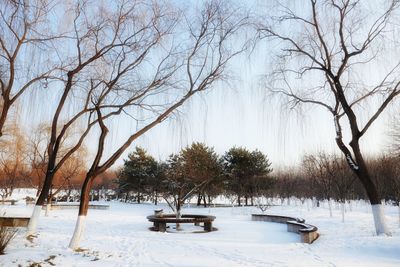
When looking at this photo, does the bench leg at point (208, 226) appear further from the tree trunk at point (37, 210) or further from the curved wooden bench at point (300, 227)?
the tree trunk at point (37, 210)

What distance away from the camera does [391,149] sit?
29.0 metres

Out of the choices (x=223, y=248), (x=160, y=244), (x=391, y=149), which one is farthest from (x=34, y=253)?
(x=391, y=149)

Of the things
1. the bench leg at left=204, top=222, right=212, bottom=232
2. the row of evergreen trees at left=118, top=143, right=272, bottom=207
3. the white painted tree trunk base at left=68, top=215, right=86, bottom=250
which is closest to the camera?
the white painted tree trunk base at left=68, top=215, right=86, bottom=250

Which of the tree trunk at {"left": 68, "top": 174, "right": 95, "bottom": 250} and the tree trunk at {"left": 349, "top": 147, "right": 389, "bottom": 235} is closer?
the tree trunk at {"left": 68, "top": 174, "right": 95, "bottom": 250}

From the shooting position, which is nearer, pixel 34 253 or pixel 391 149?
pixel 34 253

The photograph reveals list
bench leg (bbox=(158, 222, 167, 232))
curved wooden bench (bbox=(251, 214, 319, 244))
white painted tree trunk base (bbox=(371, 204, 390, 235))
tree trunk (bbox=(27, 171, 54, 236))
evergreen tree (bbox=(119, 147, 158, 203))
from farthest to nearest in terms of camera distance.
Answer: evergreen tree (bbox=(119, 147, 158, 203))
bench leg (bbox=(158, 222, 167, 232))
curved wooden bench (bbox=(251, 214, 319, 244))
tree trunk (bbox=(27, 171, 54, 236))
white painted tree trunk base (bbox=(371, 204, 390, 235))

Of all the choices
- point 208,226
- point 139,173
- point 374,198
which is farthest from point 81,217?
point 139,173

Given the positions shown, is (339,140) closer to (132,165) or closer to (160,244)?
(160,244)

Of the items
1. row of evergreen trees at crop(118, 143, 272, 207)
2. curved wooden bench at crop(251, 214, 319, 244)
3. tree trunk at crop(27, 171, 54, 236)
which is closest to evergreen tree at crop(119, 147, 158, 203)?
row of evergreen trees at crop(118, 143, 272, 207)

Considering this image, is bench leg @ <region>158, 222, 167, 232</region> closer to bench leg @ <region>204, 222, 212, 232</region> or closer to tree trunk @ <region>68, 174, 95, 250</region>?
bench leg @ <region>204, 222, 212, 232</region>

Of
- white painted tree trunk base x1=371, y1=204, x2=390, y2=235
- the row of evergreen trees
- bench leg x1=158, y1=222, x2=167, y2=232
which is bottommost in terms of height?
bench leg x1=158, y1=222, x2=167, y2=232

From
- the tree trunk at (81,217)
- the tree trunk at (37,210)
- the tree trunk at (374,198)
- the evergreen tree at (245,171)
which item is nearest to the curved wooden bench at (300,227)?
the tree trunk at (374,198)

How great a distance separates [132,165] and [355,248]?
131ft

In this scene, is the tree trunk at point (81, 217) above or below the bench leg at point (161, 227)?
above
